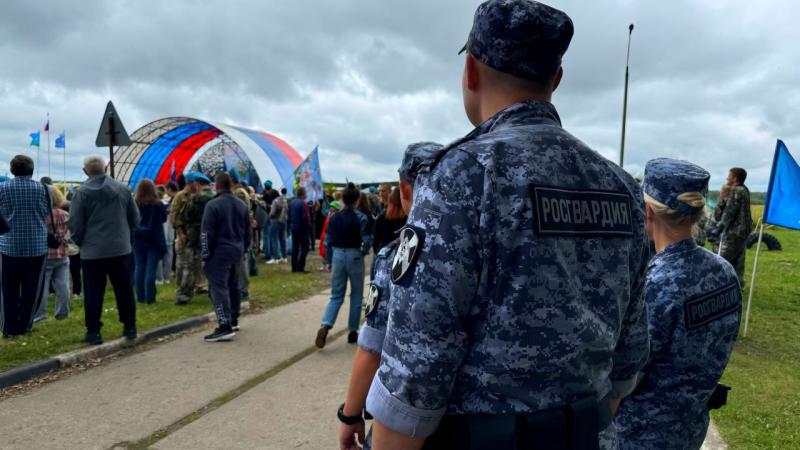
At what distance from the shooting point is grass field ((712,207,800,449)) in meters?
4.16

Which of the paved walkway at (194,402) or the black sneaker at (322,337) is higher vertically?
the black sneaker at (322,337)

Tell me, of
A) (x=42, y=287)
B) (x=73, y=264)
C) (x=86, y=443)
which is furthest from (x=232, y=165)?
(x=86, y=443)

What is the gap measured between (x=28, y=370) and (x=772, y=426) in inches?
253

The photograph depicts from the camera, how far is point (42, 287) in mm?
6637

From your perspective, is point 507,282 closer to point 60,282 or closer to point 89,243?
point 89,243

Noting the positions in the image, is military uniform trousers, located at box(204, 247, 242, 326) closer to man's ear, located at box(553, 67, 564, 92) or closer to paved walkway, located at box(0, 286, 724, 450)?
paved walkway, located at box(0, 286, 724, 450)

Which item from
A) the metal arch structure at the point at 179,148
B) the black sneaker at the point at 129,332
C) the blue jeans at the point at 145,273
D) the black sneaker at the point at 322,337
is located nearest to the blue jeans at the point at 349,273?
the black sneaker at the point at 322,337

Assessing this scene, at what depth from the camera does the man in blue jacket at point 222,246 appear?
6.62 meters

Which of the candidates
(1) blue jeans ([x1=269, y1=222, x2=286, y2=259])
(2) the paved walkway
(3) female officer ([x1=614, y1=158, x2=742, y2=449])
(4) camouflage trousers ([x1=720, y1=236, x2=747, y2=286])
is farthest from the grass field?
(1) blue jeans ([x1=269, y1=222, x2=286, y2=259])

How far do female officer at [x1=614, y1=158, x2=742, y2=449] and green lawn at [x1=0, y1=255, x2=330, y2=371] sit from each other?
221 inches

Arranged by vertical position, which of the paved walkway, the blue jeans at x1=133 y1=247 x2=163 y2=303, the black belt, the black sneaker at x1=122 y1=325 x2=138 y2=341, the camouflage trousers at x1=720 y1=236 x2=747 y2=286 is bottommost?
the paved walkway

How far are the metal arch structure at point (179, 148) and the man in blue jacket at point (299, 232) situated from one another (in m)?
13.9

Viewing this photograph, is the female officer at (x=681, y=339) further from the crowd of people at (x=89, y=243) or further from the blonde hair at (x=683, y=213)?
Result: the crowd of people at (x=89, y=243)

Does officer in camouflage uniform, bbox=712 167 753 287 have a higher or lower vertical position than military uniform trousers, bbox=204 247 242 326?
higher
